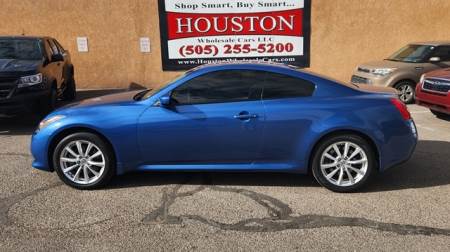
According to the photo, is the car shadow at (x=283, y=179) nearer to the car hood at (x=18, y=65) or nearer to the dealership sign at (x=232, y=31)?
the car hood at (x=18, y=65)

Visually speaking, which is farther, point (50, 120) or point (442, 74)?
point (442, 74)

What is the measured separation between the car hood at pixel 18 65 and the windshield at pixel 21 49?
330mm

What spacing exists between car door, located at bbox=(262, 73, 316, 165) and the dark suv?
4.92 metres

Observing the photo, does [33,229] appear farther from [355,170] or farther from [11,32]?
[11,32]

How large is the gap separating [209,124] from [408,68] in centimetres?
740

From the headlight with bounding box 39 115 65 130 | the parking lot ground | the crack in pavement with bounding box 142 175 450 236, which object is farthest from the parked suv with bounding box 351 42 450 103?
the headlight with bounding box 39 115 65 130

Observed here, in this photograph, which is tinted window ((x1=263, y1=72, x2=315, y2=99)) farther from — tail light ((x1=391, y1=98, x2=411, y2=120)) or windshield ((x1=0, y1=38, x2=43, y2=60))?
windshield ((x1=0, y1=38, x2=43, y2=60))

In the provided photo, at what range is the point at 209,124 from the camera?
4.66m

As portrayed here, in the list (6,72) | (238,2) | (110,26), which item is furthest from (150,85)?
(6,72)

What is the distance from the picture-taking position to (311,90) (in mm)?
4773

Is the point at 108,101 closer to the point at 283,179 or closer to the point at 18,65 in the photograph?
the point at 283,179

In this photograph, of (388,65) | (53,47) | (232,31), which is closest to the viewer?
(53,47)

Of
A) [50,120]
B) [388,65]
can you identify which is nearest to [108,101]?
[50,120]

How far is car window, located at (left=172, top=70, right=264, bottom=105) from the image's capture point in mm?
4758
